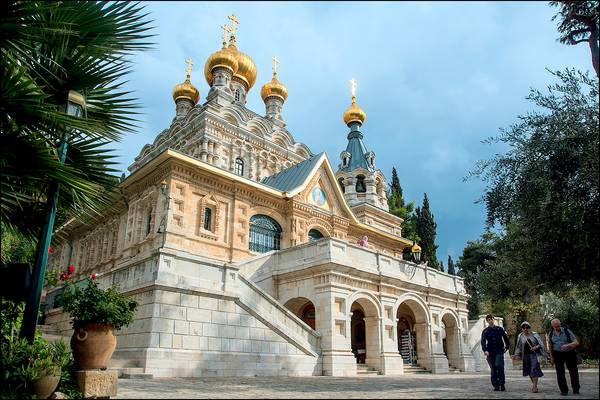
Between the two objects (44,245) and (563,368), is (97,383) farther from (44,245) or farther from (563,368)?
(563,368)

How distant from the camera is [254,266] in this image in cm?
1883

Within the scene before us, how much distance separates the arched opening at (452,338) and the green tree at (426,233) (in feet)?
78.5

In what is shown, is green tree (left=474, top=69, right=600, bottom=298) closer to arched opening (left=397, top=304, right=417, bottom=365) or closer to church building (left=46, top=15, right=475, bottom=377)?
church building (left=46, top=15, right=475, bottom=377)

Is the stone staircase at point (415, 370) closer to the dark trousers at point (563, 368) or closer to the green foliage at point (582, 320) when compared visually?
the green foliage at point (582, 320)

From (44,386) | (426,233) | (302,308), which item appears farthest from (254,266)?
(426,233)

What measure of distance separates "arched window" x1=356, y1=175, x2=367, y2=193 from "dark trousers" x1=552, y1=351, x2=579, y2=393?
29.3m

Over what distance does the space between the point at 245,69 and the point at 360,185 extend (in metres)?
14.2

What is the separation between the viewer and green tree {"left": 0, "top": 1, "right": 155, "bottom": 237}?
7.16m

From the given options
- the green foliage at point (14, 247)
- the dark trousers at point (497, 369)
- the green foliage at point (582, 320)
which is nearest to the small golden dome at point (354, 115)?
the green foliage at point (582, 320)

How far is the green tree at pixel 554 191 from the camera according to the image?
10344 mm

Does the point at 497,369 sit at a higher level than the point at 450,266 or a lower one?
lower

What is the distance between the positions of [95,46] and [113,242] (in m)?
20.2

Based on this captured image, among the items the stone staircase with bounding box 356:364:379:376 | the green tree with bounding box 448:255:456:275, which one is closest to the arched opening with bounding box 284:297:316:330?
the stone staircase with bounding box 356:364:379:376

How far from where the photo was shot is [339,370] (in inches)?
615
